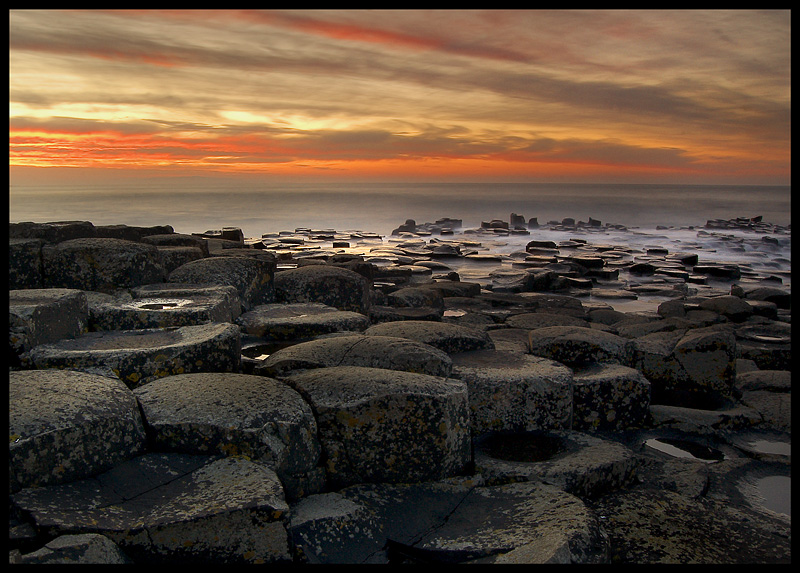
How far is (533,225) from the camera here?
3859 cm

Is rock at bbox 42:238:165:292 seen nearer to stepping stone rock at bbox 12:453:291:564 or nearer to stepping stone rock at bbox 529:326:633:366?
stepping stone rock at bbox 12:453:291:564

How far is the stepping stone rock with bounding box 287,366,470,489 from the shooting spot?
278 cm

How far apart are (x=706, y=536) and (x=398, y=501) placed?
138 cm

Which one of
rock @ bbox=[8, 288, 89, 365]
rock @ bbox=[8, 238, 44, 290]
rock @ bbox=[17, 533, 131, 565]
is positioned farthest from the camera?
rock @ bbox=[8, 238, 44, 290]

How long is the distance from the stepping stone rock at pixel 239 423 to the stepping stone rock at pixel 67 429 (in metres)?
0.12

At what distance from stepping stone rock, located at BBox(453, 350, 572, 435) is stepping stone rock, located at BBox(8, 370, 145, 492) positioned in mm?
1745

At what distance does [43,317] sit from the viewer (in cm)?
329

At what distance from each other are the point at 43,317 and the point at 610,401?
3284 mm

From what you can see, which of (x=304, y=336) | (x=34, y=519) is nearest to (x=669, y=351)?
(x=304, y=336)

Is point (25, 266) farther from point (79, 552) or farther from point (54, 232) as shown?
point (79, 552)

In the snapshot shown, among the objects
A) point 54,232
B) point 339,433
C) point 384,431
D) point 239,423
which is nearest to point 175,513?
point 239,423

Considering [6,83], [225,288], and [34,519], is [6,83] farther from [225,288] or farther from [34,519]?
[225,288]

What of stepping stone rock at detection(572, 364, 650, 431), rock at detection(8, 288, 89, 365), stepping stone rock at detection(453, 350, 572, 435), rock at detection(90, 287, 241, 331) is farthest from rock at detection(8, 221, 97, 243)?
stepping stone rock at detection(572, 364, 650, 431)

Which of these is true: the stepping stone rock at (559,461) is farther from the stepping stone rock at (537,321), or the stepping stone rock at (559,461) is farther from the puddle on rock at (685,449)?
the stepping stone rock at (537,321)
